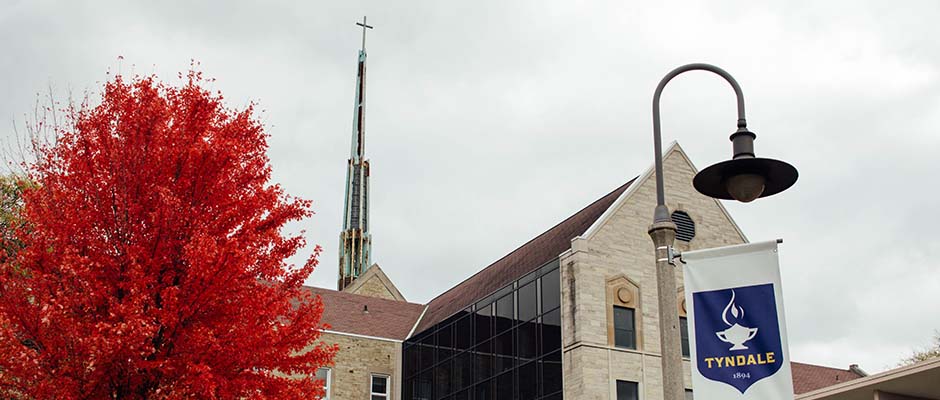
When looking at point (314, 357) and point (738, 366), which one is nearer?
point (738, 366)

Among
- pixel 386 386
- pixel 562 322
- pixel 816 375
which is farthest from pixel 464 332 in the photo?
pixel 816 375

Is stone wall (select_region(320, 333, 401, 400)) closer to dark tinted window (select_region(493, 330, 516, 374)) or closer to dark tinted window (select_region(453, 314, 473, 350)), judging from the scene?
dark tinted window (select_region(453, 314, 473, 350))

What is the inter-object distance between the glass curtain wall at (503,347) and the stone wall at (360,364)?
8.35ft

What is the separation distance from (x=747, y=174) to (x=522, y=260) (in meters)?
27.5

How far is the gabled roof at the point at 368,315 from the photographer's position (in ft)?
141

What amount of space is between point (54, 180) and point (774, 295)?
436 inches

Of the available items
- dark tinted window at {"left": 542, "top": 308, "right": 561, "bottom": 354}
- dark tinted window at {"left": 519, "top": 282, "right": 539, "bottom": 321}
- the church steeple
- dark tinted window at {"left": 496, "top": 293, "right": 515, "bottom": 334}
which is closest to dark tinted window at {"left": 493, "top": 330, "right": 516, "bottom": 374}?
dark tinted window at {"left": 496, "top": 293, "right": 515, "bottom": 334}

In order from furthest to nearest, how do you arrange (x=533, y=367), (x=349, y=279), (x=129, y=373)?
(x=349, y=279) < (x=533, y=367) < (x=129, y=373)

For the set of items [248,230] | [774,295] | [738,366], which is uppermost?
[248,230]

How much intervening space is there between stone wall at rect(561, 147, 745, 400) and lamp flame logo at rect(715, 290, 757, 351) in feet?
66.3

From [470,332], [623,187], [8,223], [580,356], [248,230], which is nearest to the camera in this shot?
[248,230]

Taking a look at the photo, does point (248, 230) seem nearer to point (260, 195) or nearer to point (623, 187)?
point (260, 195)

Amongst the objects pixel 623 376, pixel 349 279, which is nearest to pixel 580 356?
pixel 623 376

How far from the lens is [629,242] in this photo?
104ft
